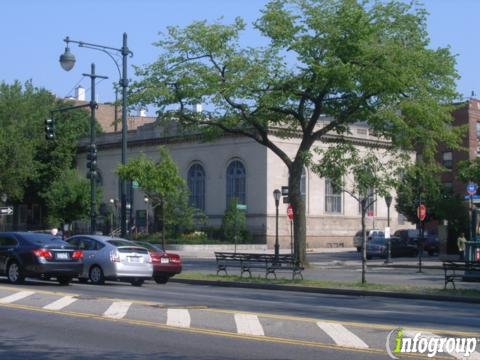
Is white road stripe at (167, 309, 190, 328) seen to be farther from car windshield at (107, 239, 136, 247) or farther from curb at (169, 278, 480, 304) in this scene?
car windshield at (107, 239, 136, 247)

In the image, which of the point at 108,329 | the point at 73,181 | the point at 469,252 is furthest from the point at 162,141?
the point at 108,329

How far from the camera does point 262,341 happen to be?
1124 centimetres

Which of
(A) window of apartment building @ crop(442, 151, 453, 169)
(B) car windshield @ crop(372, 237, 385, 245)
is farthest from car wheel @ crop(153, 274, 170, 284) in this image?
(A) window of apartment building @ crop(442, 151, 453, 169)

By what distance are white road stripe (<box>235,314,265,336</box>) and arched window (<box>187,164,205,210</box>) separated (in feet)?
162

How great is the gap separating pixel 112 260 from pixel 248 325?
11.1 m

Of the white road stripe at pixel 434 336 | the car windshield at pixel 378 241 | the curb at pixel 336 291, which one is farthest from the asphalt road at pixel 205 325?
the car windshield at pixel 378 241

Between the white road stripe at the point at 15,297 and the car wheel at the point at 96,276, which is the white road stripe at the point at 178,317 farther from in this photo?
the car wheel at the point at 96,276

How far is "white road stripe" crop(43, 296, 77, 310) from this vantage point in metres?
15.2

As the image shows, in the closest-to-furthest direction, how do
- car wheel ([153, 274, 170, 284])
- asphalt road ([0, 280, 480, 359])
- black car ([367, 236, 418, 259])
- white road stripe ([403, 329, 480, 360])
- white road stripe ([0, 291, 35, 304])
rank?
white road stripe ([403, 329, 480, 360])
asphalt road ([0, 280, 480, 359])
white road stripe ([0, 291, 35, 304])
car wheel ([153, 274, 170, 284])
black car ([367, 236, 418, 259])

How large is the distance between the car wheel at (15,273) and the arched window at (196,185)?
4132cm

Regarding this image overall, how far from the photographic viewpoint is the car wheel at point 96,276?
76.6 ft

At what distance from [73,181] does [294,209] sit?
32.0 m

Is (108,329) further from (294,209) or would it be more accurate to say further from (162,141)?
(162,141)

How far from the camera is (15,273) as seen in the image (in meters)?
22.1
